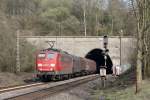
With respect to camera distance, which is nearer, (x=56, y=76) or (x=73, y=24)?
(x=56, y=76)

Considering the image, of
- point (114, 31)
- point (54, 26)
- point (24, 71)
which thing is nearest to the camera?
point (24, 71)

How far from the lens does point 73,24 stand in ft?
324

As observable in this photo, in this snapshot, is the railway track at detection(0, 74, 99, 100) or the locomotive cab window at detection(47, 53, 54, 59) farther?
the locomotive cab window at detection(47, 53, 54, 59)

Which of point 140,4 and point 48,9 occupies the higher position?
point 48,9

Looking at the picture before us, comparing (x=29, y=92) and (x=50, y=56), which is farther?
(x=50, y=56)

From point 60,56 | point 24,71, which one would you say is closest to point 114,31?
point 24,71

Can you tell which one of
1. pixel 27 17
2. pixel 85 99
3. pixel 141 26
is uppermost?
pixel 27 17

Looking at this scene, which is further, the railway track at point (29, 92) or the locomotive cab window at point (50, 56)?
the locomotive cab window at point (50, 56)

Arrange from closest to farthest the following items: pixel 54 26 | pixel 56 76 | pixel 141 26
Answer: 1. pixel 141 26
2. pixel 56 76
3. pixel 54 26

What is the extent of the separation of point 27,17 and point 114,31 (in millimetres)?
21892

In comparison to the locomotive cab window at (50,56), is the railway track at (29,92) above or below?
below

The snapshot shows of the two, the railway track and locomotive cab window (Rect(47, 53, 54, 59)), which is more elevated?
locomotive cab window (Rect(47, 53, 54, 59))

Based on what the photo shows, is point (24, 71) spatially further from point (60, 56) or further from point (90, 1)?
point (90, 1)

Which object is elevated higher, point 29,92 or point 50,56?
point 50,56
